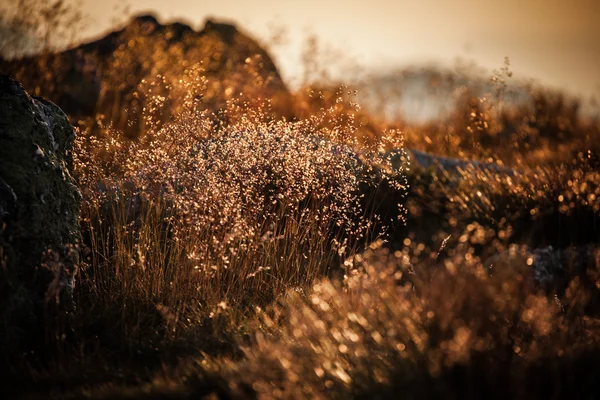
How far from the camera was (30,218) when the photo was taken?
3041mm

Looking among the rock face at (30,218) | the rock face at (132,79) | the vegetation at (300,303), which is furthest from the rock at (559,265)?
the rock face at (132,79)

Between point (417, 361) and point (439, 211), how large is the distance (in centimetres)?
336

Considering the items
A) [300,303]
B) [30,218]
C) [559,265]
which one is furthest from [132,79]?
[559,265]

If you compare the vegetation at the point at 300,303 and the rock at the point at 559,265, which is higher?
the vegetation at the point at 300,303

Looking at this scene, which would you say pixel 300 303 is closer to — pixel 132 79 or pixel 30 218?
pixel 30 218

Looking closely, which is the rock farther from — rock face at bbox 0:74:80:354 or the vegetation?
rock face at bbox 0:74:80:354

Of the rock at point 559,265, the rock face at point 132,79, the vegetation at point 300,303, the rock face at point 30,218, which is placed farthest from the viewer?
the rock face at point 132,79

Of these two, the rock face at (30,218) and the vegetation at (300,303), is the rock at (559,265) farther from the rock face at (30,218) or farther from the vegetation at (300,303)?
the rock face at (30,218)

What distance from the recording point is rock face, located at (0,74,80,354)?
292 cm

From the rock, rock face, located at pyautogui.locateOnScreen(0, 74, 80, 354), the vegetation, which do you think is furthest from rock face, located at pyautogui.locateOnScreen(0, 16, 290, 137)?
the rock

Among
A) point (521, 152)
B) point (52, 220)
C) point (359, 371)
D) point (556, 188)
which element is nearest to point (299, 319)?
point (359, 371)

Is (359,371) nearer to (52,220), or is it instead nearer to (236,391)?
(236,391)

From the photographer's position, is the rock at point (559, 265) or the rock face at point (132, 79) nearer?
the rock at point (559, 265)

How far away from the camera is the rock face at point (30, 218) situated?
2922 mm
